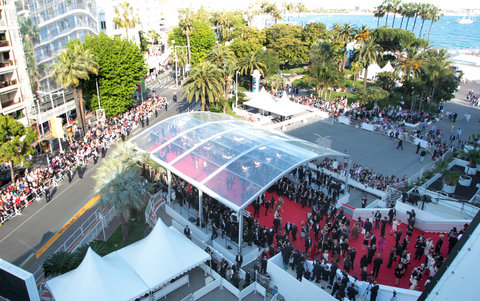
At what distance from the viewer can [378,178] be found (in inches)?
Answer: 1066

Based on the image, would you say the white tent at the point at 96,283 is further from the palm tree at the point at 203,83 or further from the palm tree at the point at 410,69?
the palm tree at the point at 410,69

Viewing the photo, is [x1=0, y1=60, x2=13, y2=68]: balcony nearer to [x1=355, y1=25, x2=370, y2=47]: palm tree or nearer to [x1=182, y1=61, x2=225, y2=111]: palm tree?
[x1=182, y1=61, x2=225, y2=111]: palm tree

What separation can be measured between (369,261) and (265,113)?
3057 cm

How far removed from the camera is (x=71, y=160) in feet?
102

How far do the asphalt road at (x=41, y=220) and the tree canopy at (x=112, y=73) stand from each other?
1352cm

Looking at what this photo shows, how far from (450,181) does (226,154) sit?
1539 cm

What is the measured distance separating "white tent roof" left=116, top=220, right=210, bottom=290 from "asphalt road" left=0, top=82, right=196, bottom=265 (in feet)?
25.2

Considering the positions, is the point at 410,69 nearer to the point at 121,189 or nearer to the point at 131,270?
the point at 121,189

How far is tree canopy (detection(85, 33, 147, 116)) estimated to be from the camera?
134ft

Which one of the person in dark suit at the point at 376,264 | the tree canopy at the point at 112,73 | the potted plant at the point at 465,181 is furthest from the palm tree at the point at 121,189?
the tree canopy at the point at 112,73

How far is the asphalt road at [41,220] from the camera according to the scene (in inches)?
829

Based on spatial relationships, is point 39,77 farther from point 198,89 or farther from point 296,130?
point 296,130

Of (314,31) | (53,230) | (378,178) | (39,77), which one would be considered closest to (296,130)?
(378,178)

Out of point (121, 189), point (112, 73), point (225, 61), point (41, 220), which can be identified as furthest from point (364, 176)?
point (112, 73)
